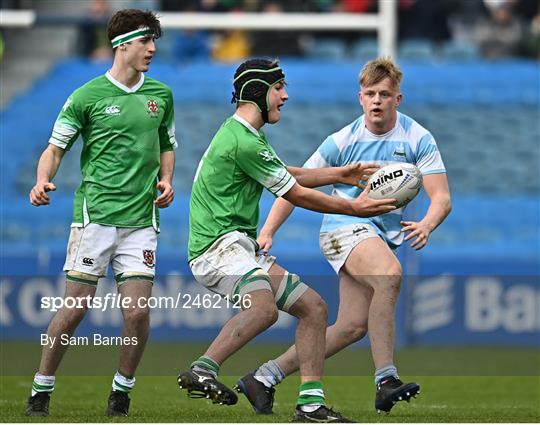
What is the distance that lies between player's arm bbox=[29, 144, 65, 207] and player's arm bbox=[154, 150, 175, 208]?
25.3 inches

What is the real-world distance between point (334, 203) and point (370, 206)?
8.4 inches

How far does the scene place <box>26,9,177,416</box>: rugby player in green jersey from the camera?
8.46 metres

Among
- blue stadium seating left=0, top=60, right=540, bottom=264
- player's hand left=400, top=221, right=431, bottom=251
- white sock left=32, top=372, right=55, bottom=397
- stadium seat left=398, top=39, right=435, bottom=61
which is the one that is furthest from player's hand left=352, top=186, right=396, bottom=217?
stadium seat left=398, top=39, right=435, bottom=61

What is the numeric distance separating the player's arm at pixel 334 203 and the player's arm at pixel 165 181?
846 millimetres

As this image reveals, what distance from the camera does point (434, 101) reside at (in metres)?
22.1

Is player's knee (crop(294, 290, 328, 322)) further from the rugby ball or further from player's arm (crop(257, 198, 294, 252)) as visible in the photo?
player's arm (crop(257, 198, 294, 252))

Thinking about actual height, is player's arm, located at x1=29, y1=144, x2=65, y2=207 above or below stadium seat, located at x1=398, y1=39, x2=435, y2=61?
below

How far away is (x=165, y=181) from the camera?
8.66 metres

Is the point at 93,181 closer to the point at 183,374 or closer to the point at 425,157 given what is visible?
the point at 183,374

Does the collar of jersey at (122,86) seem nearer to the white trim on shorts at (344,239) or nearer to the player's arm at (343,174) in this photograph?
the player's arm at (343,174)

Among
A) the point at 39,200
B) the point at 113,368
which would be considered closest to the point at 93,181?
the point at 39,200

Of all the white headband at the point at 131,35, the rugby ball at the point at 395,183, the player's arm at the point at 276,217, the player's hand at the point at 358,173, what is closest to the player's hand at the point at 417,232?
the rugby ball at the point at 395,183

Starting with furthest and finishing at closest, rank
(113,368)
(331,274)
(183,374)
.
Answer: (331,274)
(113,368)
(183,374)

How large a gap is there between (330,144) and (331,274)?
6604 mm
